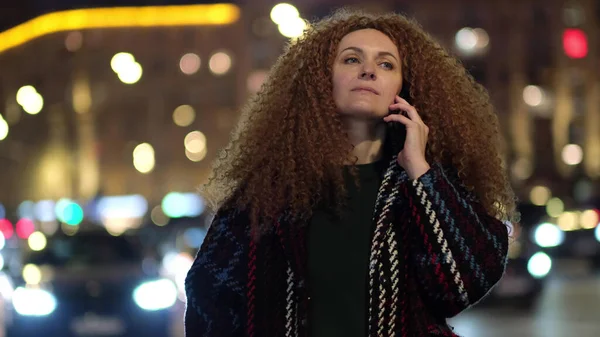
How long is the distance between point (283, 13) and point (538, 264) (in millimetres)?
18491

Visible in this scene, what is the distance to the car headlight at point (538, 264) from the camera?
20219 mm

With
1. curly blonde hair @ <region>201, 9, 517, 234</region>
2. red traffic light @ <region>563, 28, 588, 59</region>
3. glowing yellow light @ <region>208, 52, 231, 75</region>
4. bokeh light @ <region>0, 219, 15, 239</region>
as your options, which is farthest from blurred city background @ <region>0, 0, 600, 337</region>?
curly blonde hair @ <region>201, 9, 517, 234</region>

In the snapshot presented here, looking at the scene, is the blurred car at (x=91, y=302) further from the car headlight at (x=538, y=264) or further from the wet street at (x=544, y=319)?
the car headlight at (x=538, y=264)

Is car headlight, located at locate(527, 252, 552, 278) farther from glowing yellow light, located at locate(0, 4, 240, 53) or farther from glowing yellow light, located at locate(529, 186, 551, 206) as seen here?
glowing yellow light, located at locate(0, 4, 240, 53)

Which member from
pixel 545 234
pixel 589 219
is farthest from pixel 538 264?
pixel 589 219

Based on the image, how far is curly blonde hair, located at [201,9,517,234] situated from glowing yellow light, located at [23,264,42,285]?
965cm

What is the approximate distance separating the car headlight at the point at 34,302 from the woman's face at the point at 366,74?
969 cm

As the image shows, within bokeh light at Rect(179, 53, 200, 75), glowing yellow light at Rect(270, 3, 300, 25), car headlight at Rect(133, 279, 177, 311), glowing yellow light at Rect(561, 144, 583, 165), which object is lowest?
car headlight at Rect(133, 279, 177, 311)

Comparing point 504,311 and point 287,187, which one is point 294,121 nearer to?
point 287,187

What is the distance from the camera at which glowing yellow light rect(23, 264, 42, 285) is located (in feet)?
43.0

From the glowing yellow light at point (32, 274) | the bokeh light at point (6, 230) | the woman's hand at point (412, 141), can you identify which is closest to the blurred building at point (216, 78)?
the bokeh light at point (6, 230)

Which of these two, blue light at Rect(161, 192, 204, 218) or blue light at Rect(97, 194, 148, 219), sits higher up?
blue light at Rect(97, 194, 148, 219)

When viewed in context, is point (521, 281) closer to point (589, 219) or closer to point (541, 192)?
point (589, 219)

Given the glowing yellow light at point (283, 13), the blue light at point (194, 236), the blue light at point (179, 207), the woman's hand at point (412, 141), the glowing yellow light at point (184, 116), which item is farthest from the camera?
the glowing yellow light at point (184, 116)
